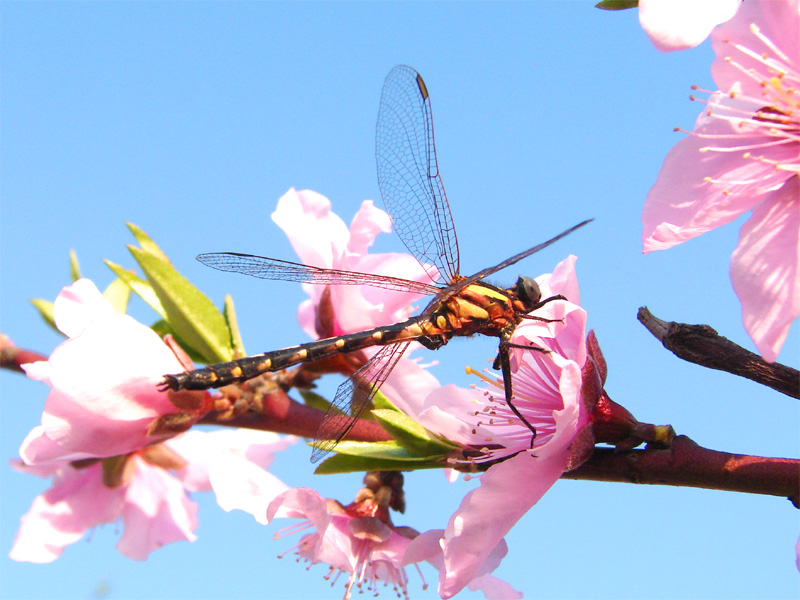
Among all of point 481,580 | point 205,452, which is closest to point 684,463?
point 481,580

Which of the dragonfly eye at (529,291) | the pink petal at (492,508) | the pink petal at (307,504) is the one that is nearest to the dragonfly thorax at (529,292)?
the dragonfly eye at (529,291)

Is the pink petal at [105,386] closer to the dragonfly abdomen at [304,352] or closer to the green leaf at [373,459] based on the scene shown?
the dragonfly abdomen at [304,352]

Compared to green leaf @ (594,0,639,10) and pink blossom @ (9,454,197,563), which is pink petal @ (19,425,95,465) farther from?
green leaf @ (594,0,639,10)

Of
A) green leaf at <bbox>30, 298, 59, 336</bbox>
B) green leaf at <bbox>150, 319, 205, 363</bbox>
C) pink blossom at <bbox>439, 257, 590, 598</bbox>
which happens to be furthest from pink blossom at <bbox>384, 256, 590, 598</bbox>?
green leaf at <bbox>30, 298, 59, 336</bbox>

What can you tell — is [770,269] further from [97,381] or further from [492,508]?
[97,381]

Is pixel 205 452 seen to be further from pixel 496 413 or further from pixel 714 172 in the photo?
pixel 714 172

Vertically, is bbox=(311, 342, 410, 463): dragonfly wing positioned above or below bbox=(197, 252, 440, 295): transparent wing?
below
